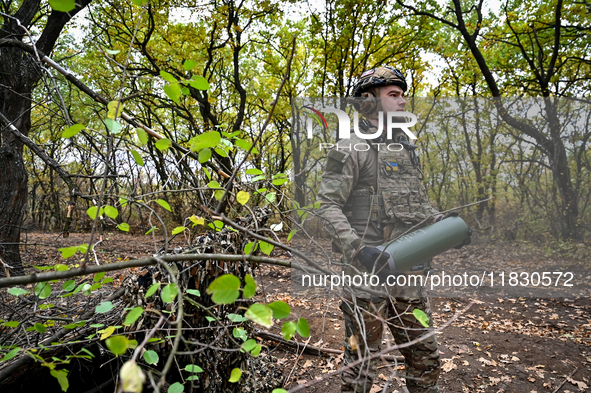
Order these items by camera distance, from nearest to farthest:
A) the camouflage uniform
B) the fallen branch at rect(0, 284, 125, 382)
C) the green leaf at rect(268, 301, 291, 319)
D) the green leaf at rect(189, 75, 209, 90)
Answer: the green leaf at rect(268, 301, 291, 319) → the green leaf at rect(189, 75, 209, 90) → the fallen branch at rect(0, 284, 125, 382) → the camouflage uniform

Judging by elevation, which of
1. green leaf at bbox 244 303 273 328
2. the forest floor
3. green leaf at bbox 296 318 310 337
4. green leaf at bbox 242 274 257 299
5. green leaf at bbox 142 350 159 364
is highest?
green leaf at bbox 242 274 257 299

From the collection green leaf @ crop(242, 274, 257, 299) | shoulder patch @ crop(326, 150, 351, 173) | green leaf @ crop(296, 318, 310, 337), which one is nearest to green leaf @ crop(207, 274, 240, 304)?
green leaf @ crop(242, 274, 257, 299)

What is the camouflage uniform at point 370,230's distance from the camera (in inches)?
82.4

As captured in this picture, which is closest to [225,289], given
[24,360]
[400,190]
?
[24,360]

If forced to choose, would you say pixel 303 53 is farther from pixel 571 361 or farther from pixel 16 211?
pixel 571 361

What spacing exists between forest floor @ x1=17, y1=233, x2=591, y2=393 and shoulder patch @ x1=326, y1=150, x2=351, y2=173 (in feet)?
3.14

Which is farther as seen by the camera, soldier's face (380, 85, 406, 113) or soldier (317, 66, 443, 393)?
soldier's face (380, 85, 406, 113)

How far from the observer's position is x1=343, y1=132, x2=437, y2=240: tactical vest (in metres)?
2.39

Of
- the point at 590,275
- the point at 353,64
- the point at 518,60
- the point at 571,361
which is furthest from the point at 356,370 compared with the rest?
the point at 518,60

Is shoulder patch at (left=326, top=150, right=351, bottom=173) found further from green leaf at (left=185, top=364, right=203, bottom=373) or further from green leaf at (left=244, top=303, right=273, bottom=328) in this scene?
green leaf at (left=244, top=303, right=273, bottom=328)

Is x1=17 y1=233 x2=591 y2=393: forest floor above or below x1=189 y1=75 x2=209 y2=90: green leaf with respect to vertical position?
below

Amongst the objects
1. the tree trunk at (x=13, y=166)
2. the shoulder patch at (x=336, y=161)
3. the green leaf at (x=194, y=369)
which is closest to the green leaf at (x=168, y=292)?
the green leaf at (x=194, y=369)

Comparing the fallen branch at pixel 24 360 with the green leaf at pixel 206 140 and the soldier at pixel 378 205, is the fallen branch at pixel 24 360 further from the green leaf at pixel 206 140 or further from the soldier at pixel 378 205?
the soldier at pixel 378 205

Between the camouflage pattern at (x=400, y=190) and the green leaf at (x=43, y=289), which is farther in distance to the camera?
the camouflage pattern at (x=400, y=190)
